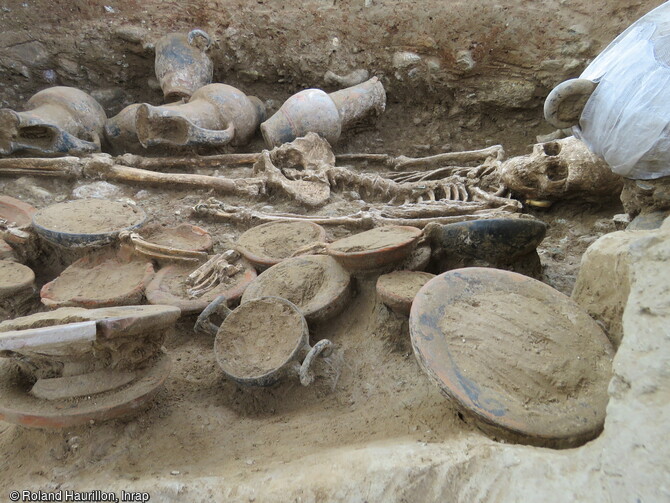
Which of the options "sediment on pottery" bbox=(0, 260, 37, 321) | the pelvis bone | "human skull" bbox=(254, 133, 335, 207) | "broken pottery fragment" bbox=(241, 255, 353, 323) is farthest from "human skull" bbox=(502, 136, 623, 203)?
"sediment on pottery" bbox=(0, 260, 37, 321)

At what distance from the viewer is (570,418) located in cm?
140

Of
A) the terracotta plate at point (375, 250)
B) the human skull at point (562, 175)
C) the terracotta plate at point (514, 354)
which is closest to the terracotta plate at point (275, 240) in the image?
the terracotta plate at point (375, 250)

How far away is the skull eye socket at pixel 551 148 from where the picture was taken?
3.53 metres

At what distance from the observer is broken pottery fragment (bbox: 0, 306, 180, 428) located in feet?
4.95

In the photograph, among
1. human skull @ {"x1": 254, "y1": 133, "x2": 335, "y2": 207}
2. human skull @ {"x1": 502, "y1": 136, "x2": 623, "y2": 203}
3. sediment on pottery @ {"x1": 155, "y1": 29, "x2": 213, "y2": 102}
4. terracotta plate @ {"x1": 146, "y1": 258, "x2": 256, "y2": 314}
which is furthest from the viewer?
sediment on pottery @ {"x1": 155, "y1": 29, "x2": 213, "y2": 102}

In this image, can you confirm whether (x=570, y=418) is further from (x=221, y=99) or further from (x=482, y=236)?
(x=221, y=99)

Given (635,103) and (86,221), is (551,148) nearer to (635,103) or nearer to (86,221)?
(635,103)

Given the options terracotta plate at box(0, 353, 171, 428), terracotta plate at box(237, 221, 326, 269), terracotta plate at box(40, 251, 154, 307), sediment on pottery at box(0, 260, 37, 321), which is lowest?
sediment on pottery at box(0, 260, 37, 321)

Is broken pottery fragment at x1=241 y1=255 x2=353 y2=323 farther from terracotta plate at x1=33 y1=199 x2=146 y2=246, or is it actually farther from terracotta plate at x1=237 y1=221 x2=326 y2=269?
terracotta plate at x1=33 y1=199 x2=146 y2=246

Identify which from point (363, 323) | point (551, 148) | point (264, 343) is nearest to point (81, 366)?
point (264, 343)

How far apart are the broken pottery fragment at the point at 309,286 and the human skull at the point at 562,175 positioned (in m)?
1.90

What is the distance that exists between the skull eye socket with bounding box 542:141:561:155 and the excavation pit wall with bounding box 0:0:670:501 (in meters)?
0.43

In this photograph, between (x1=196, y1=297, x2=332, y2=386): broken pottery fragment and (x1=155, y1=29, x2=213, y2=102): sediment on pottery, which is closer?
(x1=196, y1=297, x2=332, y2=386): broken pottery fragment

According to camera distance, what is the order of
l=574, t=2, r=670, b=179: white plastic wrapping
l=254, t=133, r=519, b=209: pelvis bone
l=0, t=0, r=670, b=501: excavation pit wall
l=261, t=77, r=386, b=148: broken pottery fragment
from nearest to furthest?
l=0, t=0, r=670, b=501: excavation pit wall → l=574, t=2, r=670, b=179: white plastic wrapping → l=254, t=133, r=519, b=209: pelvis bone → l=261, t=77, r=386, b=148: broken pottery fragment
